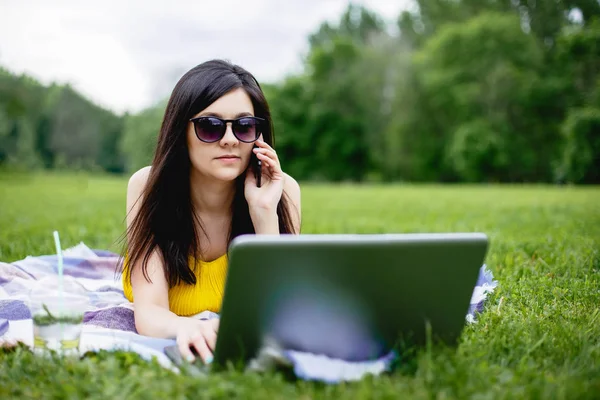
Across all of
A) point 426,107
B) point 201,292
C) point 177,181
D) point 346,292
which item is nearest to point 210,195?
point 177,181

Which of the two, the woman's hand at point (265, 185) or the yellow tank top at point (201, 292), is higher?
the woman's hand at point (265, 185)

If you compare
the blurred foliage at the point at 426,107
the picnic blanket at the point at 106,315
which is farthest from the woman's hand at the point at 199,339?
the blurred foliage at the point at 426,107

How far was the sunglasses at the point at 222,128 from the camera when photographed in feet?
8.10

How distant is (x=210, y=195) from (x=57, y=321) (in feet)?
3.35

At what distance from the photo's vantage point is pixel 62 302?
6.66 ft

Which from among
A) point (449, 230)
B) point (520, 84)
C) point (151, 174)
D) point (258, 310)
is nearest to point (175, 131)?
point (151, 174)

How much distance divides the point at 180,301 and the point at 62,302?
2.39 feet

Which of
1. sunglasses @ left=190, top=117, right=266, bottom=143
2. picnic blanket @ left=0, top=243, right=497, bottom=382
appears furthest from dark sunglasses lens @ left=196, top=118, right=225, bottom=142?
picnic blanket @ left=0, top=243, right=497, bottom=382

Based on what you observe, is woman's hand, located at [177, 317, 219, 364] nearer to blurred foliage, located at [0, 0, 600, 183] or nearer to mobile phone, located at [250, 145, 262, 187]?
mobile phone, located at [250, 145, 262, 187]

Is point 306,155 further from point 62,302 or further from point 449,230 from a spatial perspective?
point 62,302

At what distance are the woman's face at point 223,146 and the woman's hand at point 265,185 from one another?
0.11 m

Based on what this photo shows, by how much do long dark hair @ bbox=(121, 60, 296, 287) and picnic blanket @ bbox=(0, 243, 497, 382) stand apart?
30 cm

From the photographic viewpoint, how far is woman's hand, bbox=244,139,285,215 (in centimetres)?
271

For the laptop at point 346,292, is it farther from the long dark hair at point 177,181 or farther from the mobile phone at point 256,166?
the mobile phone at point 256,166
